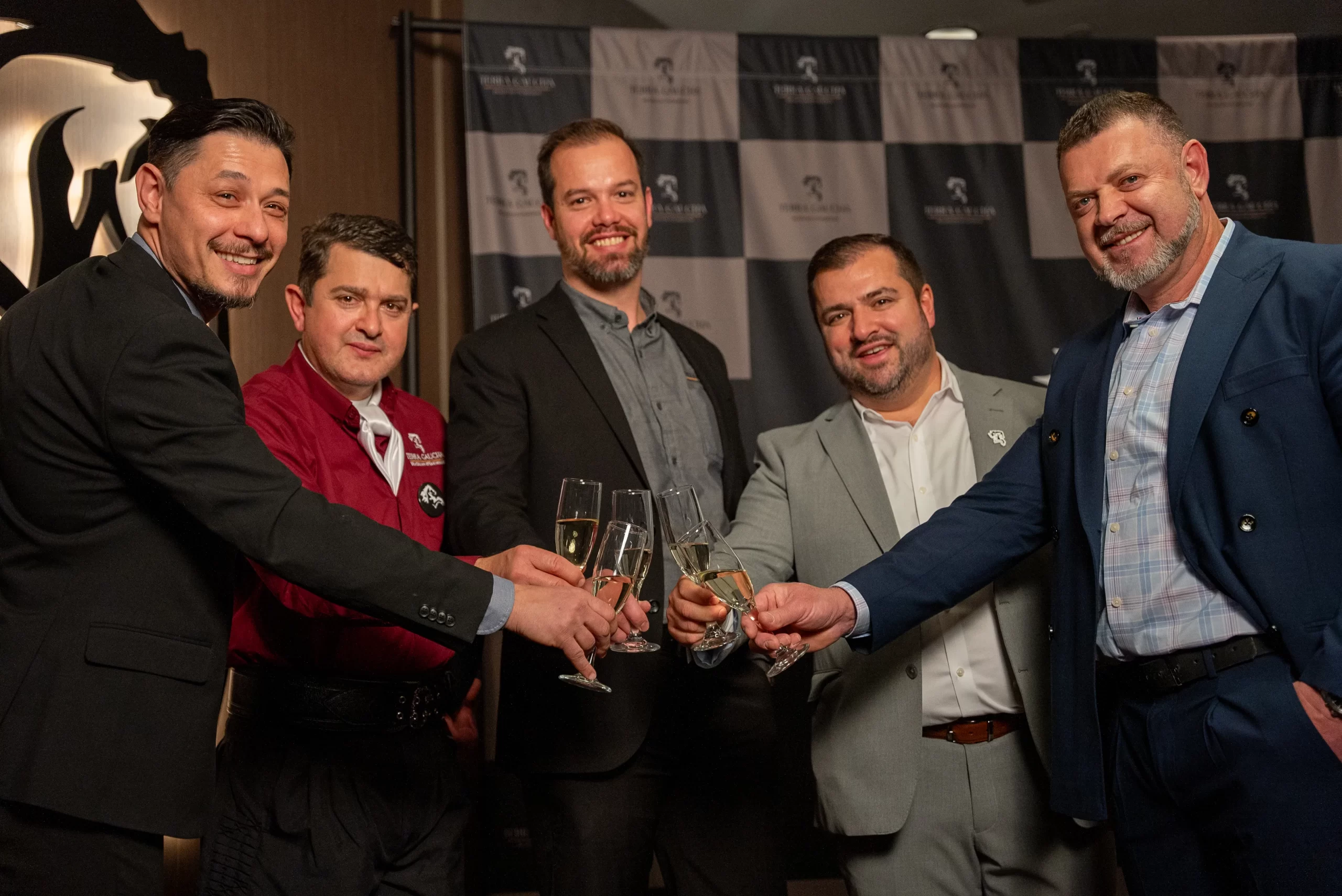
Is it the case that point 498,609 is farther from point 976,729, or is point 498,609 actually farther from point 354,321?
point 976,729

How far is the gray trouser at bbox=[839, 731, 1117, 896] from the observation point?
7.70 ft

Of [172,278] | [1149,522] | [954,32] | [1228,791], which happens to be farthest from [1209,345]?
[954,32]

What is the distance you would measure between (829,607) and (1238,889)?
89 centimetres

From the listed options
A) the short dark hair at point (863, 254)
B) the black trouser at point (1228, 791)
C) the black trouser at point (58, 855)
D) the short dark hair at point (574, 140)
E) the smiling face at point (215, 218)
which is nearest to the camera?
the black trouser at point (58, 855)

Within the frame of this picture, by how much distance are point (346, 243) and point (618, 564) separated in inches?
44.0

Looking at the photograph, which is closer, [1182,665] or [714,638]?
[1182,665]

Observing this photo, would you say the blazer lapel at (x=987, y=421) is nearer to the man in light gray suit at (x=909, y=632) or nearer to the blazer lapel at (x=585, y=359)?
the man in light gray suit at (x=909, y=632)

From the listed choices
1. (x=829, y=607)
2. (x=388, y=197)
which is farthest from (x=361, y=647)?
(x=388, y=197)

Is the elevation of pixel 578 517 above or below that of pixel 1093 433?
below

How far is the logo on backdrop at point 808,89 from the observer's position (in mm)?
4223

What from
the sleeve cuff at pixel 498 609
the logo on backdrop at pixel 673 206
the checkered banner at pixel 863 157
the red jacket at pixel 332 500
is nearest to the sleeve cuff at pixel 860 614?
the sleeve cuff at pixel 498 609

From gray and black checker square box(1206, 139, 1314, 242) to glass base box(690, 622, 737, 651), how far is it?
311 cm

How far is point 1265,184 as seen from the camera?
430cm

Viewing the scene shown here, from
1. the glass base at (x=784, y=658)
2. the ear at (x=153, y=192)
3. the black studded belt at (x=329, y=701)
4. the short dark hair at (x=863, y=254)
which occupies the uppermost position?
the short dark hair at (x=863, y=254)
